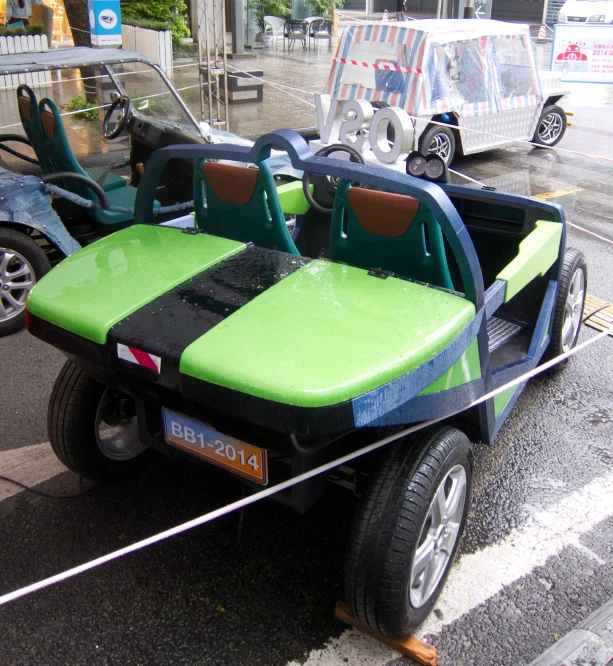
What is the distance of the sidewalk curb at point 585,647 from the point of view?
2312 mm

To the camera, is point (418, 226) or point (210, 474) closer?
point (418, 226)

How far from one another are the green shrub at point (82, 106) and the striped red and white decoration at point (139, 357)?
980 centimetres

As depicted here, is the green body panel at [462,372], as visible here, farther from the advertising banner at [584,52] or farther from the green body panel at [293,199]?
the advertising banner at [584,52]

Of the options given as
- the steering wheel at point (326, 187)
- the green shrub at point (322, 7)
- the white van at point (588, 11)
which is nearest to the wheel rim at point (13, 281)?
the steering wheel at point (326, 187)

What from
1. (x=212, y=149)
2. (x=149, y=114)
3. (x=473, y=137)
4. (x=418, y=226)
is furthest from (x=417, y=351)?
(x=473, y=137)

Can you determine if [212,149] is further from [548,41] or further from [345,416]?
[548,41]

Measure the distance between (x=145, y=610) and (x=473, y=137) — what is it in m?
7.96

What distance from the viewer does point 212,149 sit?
2801 mm

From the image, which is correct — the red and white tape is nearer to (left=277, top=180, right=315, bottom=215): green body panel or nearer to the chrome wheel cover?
the chrome wheel cover

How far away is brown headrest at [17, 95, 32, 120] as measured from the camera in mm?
5252

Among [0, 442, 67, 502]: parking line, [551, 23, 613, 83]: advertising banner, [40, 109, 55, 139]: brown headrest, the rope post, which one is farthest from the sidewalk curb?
the rope post

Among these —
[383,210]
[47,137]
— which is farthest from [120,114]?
[383,210]

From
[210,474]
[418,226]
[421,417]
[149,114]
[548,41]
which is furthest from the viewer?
[548,41]

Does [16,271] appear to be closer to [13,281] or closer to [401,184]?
[13,281]
